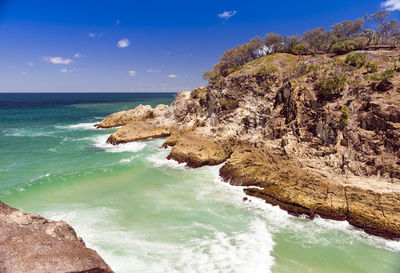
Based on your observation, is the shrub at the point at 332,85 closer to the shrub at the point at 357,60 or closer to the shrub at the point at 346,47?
the shrub at the point at 357,60

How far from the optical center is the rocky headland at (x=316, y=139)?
15711mm

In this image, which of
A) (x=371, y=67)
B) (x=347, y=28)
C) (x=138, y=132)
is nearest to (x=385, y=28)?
(x=347, y=28)

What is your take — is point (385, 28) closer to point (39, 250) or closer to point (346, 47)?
point (346, 47)

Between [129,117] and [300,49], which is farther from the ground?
[300,49]

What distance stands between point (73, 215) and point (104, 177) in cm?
737

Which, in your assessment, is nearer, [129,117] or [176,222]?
[176,222]

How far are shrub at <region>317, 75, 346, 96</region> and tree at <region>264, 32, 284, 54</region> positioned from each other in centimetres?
2234

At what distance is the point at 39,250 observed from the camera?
6.18 meters

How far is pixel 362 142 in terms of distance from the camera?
707 inches

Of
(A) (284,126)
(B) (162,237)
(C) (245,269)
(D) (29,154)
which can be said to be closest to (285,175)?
(A) (284,126)

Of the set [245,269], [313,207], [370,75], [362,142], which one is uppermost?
[370,75]

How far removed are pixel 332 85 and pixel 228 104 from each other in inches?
522

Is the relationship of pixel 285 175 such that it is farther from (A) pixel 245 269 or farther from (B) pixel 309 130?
(A) pixel 245 269

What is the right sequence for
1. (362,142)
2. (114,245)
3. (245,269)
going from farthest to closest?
(362,142) → (114,245) → (245,269)
